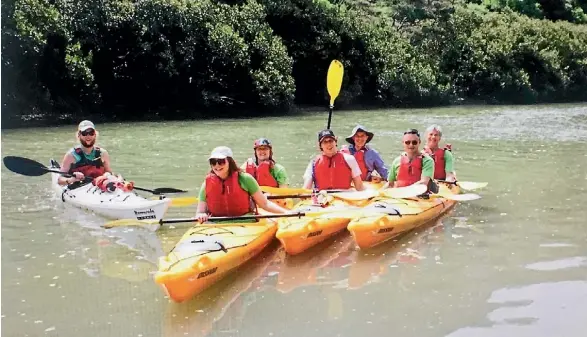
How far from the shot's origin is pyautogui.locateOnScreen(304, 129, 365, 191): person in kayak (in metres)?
6.75

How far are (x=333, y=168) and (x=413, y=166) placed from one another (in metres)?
0.80

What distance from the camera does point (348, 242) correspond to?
6.25 meters

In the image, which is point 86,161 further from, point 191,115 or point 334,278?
point 191,115

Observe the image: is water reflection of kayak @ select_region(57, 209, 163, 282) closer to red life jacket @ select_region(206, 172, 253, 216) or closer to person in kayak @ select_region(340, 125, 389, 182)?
red life jacket @ select_region(206, 172, 253, 216)

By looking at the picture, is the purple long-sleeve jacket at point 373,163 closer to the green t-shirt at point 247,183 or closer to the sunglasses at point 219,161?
the green t-shirt at point 247,183

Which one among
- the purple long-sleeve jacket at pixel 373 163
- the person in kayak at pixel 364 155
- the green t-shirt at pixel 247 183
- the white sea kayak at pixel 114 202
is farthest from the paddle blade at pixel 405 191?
the white sea kayak at pixel 114 202

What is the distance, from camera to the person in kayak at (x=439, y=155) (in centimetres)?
761

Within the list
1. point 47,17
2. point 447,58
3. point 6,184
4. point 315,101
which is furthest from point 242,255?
point 447,58

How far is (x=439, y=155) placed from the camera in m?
7.84

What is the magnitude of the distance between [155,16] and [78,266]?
53.0ft

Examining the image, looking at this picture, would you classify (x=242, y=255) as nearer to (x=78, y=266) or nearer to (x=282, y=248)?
(x=282, y=248)

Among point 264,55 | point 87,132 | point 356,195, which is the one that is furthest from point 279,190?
point 264,55

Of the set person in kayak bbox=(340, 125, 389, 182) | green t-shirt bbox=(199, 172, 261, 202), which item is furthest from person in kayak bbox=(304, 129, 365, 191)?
green t-shirt bbox=(199, 172, 261, 202)

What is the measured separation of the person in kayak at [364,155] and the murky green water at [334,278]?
0.93 metres
